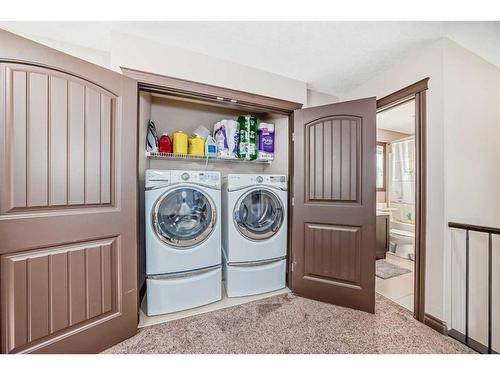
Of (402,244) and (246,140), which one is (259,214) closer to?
(246,140)

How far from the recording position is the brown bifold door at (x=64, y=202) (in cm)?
105

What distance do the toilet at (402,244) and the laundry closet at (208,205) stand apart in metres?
2.22

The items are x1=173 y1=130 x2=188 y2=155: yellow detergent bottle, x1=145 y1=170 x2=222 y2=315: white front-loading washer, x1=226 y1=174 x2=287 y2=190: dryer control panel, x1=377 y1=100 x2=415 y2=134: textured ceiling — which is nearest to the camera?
x1=145 y1=170 x2=222 y2=315: white front-loading washer

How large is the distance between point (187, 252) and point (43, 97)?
134 cm

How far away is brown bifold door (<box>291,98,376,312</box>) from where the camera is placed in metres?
1.75

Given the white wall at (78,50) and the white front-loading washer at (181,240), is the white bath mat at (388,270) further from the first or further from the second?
the white wall at (78,50)

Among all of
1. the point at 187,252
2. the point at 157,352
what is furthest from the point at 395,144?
the point at 157,352

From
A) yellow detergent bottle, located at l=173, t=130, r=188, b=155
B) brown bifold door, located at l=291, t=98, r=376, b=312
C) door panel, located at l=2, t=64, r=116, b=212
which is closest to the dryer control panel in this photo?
brown bifold door, located at l=291, t=98, r=376, b=312

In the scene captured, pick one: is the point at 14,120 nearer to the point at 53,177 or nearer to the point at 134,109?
the point at 53,177

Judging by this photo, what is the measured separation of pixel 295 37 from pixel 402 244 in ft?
10.9

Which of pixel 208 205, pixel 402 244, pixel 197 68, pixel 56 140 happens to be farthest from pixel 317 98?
pixel 402 244

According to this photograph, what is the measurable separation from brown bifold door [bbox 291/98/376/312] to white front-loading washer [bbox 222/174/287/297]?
14 cm

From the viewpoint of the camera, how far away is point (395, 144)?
157 inches

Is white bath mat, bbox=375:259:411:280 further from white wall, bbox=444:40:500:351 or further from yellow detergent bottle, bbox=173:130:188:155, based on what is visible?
yellow detergent bottle, bbox=173:130:188:155
